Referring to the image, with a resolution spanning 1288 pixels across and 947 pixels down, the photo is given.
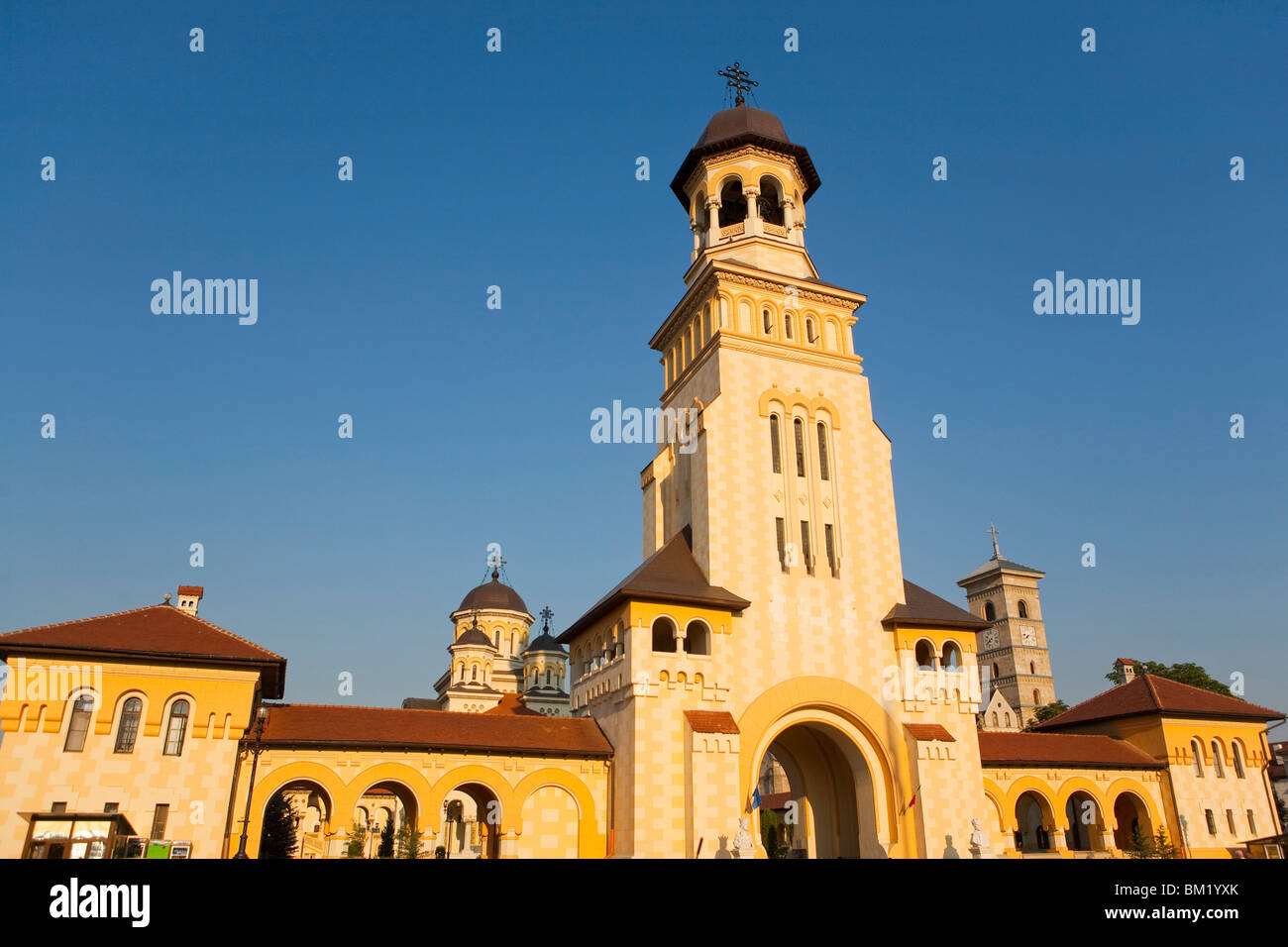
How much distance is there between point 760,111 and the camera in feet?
128

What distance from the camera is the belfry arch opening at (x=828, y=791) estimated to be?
96.4 ft

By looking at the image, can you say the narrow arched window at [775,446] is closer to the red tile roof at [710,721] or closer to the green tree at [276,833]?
the red tile roof at [710,721]

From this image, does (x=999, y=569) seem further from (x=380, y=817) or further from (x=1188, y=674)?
(x=380, y=817)

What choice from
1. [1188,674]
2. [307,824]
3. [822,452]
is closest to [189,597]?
[822,452]

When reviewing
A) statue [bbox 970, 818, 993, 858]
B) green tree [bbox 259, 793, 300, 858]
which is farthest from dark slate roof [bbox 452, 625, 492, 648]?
statue [bbox 970, 818, 993, 858]

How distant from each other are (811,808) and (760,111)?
31065 millimetres

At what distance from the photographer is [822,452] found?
3372cm

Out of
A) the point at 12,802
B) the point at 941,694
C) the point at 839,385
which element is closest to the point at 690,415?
the point at 839,385

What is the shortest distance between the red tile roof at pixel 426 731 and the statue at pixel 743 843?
5373 mm

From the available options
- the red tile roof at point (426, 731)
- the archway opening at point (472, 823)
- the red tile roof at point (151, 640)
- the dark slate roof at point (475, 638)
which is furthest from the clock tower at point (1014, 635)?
the red tile roof at point (151, 640)

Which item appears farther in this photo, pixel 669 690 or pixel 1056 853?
pixel 1056 853

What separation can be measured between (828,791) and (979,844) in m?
6.02

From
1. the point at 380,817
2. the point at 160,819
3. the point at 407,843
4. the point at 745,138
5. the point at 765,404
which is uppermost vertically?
the point at 745,138

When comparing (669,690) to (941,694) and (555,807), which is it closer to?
(555,807)
